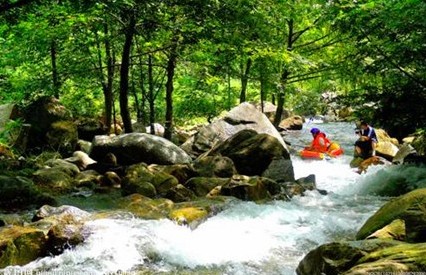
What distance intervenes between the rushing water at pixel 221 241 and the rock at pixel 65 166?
386 cm

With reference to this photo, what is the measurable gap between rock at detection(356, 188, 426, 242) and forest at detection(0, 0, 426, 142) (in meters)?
2.19

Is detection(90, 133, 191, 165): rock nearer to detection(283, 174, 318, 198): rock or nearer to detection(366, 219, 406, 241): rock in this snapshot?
detection(283, 174, 318, 198): rock

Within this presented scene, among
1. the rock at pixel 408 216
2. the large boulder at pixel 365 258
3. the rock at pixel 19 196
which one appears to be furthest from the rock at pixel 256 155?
the large boulder at pixel 365 258

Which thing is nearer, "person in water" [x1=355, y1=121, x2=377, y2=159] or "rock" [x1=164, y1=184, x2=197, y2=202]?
"rock" [x1=164, y1=184, x2=197, y2=202]

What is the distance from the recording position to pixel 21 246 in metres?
5.65

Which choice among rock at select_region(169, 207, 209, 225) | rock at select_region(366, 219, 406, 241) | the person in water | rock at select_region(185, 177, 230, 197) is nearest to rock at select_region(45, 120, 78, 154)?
rock at select_region(185, 177, 230, 197)

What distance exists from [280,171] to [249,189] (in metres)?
2.30

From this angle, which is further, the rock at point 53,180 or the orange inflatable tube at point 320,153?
the orange inflatable tube at point 320,153

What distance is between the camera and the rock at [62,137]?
504 inches

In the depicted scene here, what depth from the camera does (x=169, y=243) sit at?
6281 mm

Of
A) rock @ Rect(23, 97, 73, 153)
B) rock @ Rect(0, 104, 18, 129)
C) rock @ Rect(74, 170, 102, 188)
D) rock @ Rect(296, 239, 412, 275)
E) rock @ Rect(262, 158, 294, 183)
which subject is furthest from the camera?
rock @ Rect(0, 104, 18, 129)

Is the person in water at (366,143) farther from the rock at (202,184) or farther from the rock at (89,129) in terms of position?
the rock at (89,129)

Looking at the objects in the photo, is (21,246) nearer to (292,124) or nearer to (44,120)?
(44,120)

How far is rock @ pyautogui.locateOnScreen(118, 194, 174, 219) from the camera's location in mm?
7410
